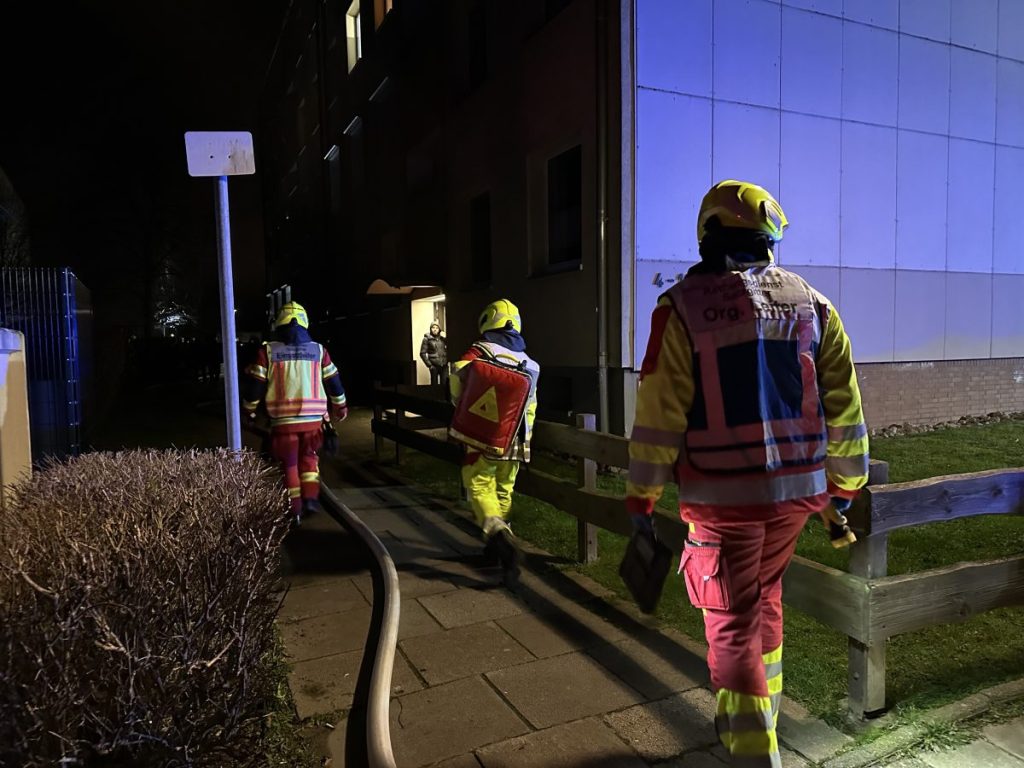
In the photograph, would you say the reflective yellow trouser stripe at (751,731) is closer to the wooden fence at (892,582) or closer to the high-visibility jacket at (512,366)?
the wooden fence at (892,582)

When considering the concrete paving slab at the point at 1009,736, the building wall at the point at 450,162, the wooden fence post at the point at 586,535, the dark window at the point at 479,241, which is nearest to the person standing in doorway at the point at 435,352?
the building wall at the point at 450,162

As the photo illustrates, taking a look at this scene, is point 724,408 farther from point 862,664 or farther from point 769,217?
point 862,664

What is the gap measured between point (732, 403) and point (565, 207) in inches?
321

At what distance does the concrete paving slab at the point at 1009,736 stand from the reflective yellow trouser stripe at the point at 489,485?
289 centimetres

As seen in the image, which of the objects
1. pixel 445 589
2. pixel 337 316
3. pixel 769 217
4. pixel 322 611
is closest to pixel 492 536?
pixel 445 589

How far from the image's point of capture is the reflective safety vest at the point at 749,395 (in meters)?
2.31

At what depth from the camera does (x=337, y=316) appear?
989 inches

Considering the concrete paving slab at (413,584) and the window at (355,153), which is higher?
the window at (355,153)

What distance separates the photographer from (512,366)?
4.69 m

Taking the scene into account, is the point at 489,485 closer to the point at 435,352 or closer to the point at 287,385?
the point at 287,385

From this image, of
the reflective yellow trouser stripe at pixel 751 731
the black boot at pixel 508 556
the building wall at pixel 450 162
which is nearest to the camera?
the reflective yellow trouser stripe at pixel 751 731

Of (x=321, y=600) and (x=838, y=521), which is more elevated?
(x=838, y=521)

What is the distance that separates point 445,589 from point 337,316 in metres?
21.7

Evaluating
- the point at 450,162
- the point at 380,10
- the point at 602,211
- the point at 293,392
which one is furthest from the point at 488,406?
the point at 380,10
